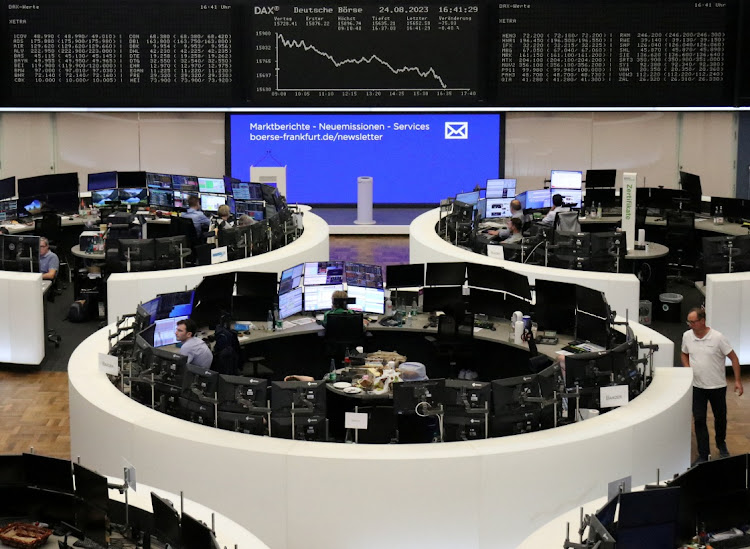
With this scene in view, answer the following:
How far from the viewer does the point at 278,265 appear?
13.8 meters

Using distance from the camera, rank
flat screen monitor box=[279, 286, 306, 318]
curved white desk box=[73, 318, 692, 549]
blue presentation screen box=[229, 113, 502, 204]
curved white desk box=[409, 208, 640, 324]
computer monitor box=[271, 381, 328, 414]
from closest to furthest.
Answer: curved white desk box=[73, 318, 692, 549], computer monitor box=[271, 381, 328, 414], flat screen monitor box=[279, 286, 306, 318], curved white desk box=[409, 208, 640, 324], blue presentation screen box=[229, 113, 502, 204]

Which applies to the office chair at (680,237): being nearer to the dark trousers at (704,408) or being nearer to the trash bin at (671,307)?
the trash bin at (671,307)

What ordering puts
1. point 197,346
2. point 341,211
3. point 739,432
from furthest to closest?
point 341,211 → point 739,432 → point 197,346

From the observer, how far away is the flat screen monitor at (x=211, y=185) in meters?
17.5

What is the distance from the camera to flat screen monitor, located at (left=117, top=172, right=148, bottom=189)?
17688 mm

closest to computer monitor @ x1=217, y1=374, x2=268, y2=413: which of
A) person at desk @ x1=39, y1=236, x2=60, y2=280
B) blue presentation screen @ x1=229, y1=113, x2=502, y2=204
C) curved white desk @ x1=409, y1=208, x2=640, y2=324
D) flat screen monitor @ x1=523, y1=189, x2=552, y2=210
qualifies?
curved white desk @ x1=409, y1=208, x2=640, y2=324

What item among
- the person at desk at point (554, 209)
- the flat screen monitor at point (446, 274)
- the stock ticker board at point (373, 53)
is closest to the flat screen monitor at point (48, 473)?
the flat screen monitor at point (446, 274)

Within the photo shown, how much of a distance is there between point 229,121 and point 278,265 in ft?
21.4

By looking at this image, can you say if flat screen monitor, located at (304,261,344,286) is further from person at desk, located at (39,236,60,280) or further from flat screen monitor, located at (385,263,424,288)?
person at desk, located at (39,236,60,280)

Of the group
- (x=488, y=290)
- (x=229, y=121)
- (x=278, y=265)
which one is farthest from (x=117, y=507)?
(x=229, y=121)

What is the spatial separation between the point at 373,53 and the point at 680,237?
18.5 feet

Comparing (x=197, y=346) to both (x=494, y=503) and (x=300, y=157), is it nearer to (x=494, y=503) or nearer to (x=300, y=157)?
(x=494, y=503)

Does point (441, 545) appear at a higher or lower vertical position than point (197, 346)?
lower

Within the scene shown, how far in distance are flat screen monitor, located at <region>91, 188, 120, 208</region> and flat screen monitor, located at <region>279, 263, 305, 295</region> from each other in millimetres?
6540
